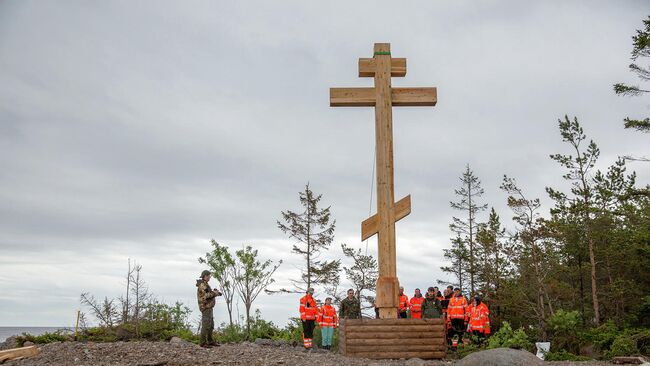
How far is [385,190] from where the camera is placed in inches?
553

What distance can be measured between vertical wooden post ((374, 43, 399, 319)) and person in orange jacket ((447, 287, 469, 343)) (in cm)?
385

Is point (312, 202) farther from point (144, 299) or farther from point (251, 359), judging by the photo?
point (251, 359)

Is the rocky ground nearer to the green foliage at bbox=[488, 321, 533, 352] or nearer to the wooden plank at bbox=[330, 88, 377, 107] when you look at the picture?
the green foliage at bbox=[488, 321, 533, 352]

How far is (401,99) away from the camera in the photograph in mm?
14578

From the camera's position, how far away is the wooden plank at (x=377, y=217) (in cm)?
1397

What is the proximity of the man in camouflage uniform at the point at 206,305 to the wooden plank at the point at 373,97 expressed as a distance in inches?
216

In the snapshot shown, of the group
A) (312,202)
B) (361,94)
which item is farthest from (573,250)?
(361,94)

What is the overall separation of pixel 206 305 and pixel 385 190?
209 inches

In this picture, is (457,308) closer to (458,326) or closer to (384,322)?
(458,326)

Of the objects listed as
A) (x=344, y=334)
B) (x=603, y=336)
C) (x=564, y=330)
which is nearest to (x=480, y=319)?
(x=564, y=330)

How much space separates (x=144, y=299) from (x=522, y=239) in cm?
1405

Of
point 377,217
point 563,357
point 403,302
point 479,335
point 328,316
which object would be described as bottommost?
point 563,357

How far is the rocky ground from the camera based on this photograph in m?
12.0

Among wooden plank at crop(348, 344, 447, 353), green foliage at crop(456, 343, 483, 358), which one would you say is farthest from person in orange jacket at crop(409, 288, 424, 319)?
wooden plank at crop(348, 344, 447, 353)
